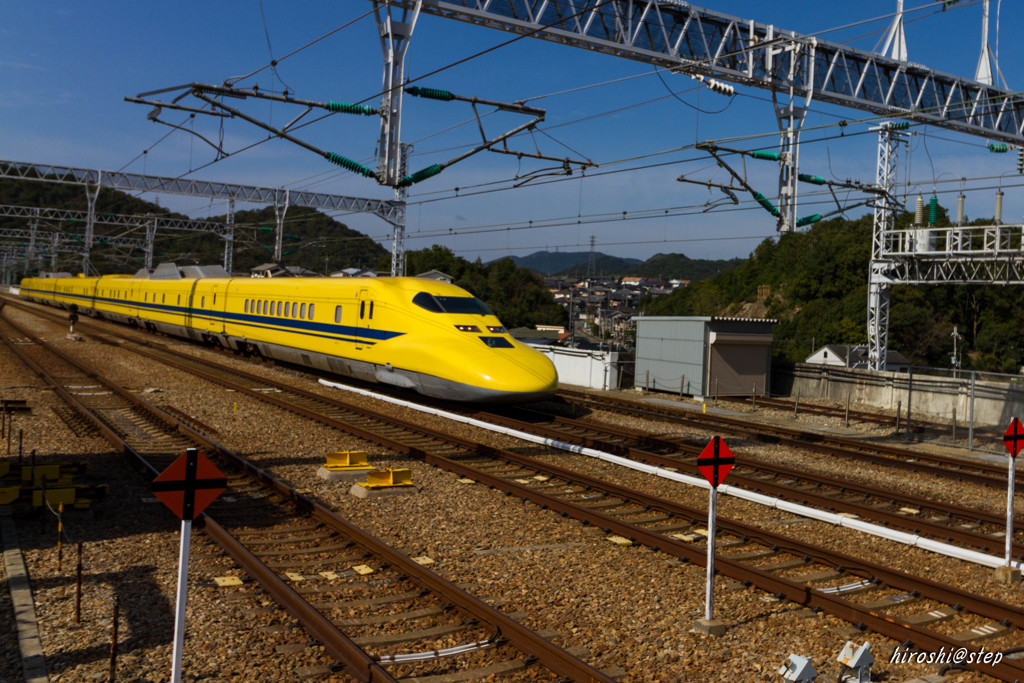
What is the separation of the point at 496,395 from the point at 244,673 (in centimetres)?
1128

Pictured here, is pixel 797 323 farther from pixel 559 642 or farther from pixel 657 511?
pixel 559 642

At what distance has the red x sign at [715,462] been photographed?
7.27m

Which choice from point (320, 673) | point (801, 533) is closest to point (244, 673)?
point (320, 673)

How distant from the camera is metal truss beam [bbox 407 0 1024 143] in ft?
68.1

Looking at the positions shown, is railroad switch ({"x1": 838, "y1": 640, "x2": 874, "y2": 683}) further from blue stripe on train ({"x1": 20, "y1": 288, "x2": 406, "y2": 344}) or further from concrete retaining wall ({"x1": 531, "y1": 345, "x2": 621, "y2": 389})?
concrete retaining wall ({"x1": 531, "y1": 345, "x2": 621, "y2": 389})

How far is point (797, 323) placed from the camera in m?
70.3

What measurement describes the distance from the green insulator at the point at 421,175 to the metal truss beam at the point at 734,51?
134 inches

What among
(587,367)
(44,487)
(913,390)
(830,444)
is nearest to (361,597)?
(44,487)

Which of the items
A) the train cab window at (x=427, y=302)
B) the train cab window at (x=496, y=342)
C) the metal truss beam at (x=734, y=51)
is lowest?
the train cab window at (x=496, y=342)

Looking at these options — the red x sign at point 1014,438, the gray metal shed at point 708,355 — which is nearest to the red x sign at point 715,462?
the red x sign at point 1014,438

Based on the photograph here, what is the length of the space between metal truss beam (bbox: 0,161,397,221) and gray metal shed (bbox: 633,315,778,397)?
2466 cm

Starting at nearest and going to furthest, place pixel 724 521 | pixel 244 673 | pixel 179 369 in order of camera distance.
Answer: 1. pixel 244 673
2. pixel 724 521
3. pixel 179 369

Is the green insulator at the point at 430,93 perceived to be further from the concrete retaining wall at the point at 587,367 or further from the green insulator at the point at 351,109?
the concrete retaining wall at the point at 587,367

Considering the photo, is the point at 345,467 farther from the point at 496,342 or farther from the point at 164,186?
the point at 164,186
